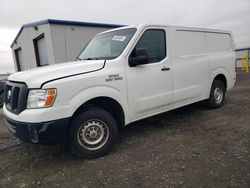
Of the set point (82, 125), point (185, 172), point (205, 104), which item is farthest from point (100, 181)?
point (205, 104)

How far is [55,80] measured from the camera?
259 centimetres

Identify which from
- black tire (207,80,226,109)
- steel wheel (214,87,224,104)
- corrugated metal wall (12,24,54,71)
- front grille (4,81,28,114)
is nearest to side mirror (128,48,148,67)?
front grille (4,81,28,114)

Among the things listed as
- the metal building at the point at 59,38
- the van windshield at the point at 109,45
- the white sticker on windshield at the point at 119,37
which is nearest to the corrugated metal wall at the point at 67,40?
the metal building at the point at 59,38

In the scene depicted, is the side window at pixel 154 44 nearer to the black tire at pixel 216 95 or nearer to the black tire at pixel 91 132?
the black tire at pixel 91 132

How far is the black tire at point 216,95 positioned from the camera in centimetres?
506

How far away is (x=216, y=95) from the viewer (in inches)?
206

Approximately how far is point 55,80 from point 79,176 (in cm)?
130

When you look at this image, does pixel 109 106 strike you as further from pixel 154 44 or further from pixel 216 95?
pixel 216 95

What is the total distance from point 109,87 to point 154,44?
1349 millimetres

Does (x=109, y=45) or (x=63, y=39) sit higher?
(x=63, y=39)

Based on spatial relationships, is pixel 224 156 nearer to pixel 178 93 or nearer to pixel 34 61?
pixel 178 93

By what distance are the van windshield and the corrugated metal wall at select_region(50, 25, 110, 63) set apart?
6.98 m

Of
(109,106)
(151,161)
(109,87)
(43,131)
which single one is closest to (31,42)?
(109,106)

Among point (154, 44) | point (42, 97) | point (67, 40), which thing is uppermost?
point (67, 40)
